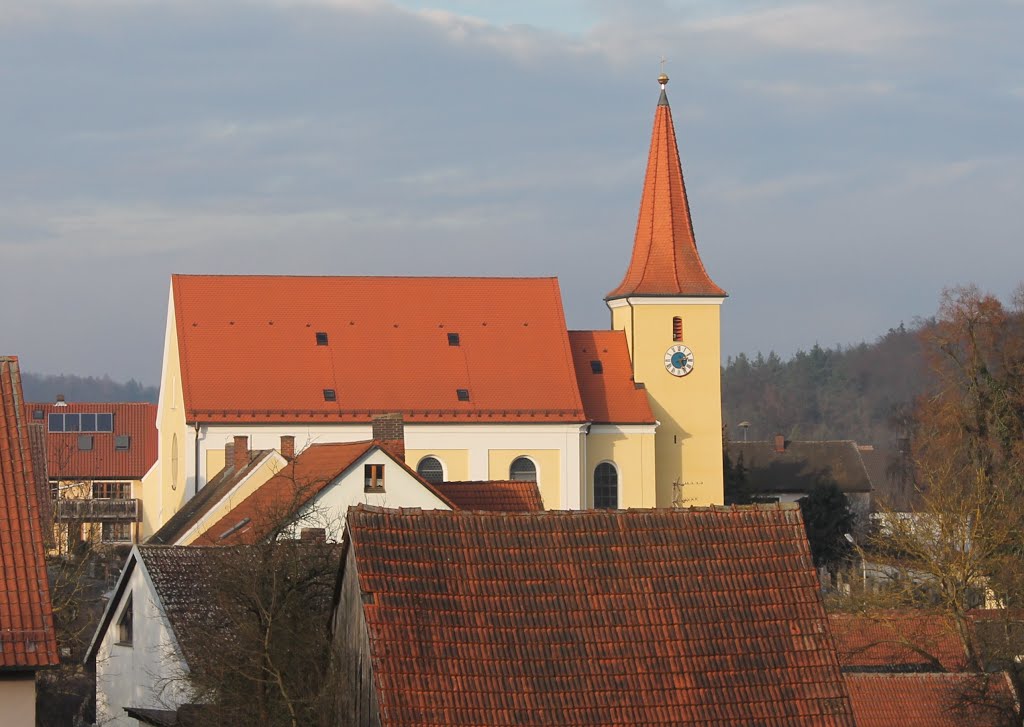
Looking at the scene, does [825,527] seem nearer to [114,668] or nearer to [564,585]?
[114,668]

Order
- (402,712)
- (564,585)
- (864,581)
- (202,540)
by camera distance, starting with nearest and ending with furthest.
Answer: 1. (402,712)
2. (564,585)
3. (202,540)
4. (864,581)

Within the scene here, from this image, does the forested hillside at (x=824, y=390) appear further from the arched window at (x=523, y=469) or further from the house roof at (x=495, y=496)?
the house roof at (x=495, y=496)

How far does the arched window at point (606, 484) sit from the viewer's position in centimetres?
5372

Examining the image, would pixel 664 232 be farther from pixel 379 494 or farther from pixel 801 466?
pixel 379 494

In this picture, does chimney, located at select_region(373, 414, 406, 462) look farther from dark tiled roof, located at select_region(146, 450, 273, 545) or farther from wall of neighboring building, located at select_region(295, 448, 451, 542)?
wall of neighboring building, located at select_region(295, 448, 451, 542)

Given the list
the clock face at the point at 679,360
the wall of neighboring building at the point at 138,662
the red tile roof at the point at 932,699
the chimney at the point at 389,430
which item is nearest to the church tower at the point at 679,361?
the clock face at the point at 679,360

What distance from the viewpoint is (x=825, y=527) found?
57.0 m

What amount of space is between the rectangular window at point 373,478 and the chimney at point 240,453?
1113 centimetres

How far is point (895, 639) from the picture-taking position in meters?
30.5

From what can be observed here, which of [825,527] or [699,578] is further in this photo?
[825,527]

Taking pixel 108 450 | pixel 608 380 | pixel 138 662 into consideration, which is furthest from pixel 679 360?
pixel 138 662

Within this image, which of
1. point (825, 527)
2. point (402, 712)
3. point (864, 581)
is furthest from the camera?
point (825, 527)

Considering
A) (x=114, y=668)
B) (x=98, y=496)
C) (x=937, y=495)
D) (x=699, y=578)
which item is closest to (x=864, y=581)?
(x=937, y=495)

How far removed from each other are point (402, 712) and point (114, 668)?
12749 mm
